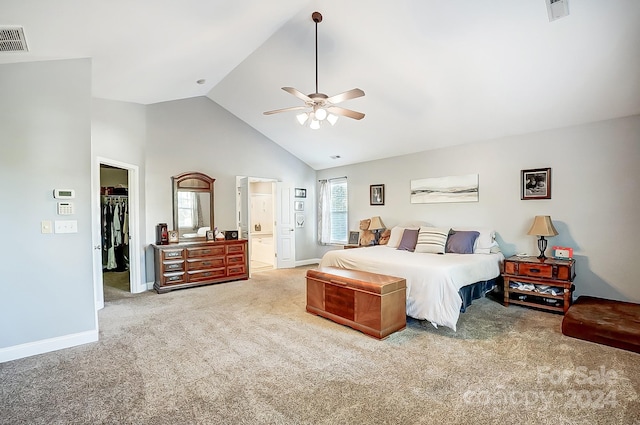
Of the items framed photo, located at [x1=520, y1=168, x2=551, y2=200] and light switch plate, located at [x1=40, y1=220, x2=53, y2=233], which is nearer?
light switch plate, located at [x1=40, y1=220, x2=53, y2=233]

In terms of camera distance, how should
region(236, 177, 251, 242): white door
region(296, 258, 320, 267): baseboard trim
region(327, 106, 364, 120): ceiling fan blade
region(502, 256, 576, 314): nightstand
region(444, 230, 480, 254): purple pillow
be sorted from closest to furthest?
region(327, 106, 364, 120): ceiling fan blade
region(502, 256, 576, 314): nightstand
region(444, 230, 480, 254): purple pillow
region(236, 177, 251, 242): white door
region(296, 258, 320, 267): baseboard trim

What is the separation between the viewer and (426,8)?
3.16 meters

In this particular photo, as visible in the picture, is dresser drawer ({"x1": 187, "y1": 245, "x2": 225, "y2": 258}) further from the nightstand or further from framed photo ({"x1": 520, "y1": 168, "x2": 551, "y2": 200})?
framed photo ({"x1": 520, "y1": 168, "x2": 551, "y2": 200})

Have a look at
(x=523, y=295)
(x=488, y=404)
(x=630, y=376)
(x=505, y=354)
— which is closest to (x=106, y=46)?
(x=488, y=404)

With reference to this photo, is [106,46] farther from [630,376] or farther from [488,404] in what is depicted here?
[630,376]

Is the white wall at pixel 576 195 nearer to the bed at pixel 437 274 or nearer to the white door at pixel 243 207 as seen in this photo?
the bed at pixel 437 274

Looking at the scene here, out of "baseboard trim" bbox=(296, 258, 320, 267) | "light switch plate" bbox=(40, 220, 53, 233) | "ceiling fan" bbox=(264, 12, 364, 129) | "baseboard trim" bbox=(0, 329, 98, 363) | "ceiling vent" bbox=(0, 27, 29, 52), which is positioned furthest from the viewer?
"baseboard trim" bbox=(296, 258, 320, 267)

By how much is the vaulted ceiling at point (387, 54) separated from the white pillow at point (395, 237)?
1649 mm

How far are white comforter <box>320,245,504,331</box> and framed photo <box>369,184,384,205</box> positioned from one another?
2.29 metres

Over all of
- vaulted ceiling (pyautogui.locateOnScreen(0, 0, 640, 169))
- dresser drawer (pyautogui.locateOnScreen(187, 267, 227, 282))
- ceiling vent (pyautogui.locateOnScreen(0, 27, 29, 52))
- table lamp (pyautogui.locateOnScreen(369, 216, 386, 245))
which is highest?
vaulted ceiling (pyautogui.locateOnScreen(0, 0, 640, 169))

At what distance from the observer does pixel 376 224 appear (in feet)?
21.3

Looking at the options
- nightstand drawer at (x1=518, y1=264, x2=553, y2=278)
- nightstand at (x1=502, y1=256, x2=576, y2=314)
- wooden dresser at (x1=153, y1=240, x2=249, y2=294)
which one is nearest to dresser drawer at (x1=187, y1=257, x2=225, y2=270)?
wooden dresser at (x1=153, y1=240, x2=249, y2=294)

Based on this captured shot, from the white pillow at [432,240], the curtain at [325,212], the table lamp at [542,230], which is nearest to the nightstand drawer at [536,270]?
the table lamp at [542,230]

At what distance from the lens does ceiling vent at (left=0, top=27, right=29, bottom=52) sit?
8.20 ft
